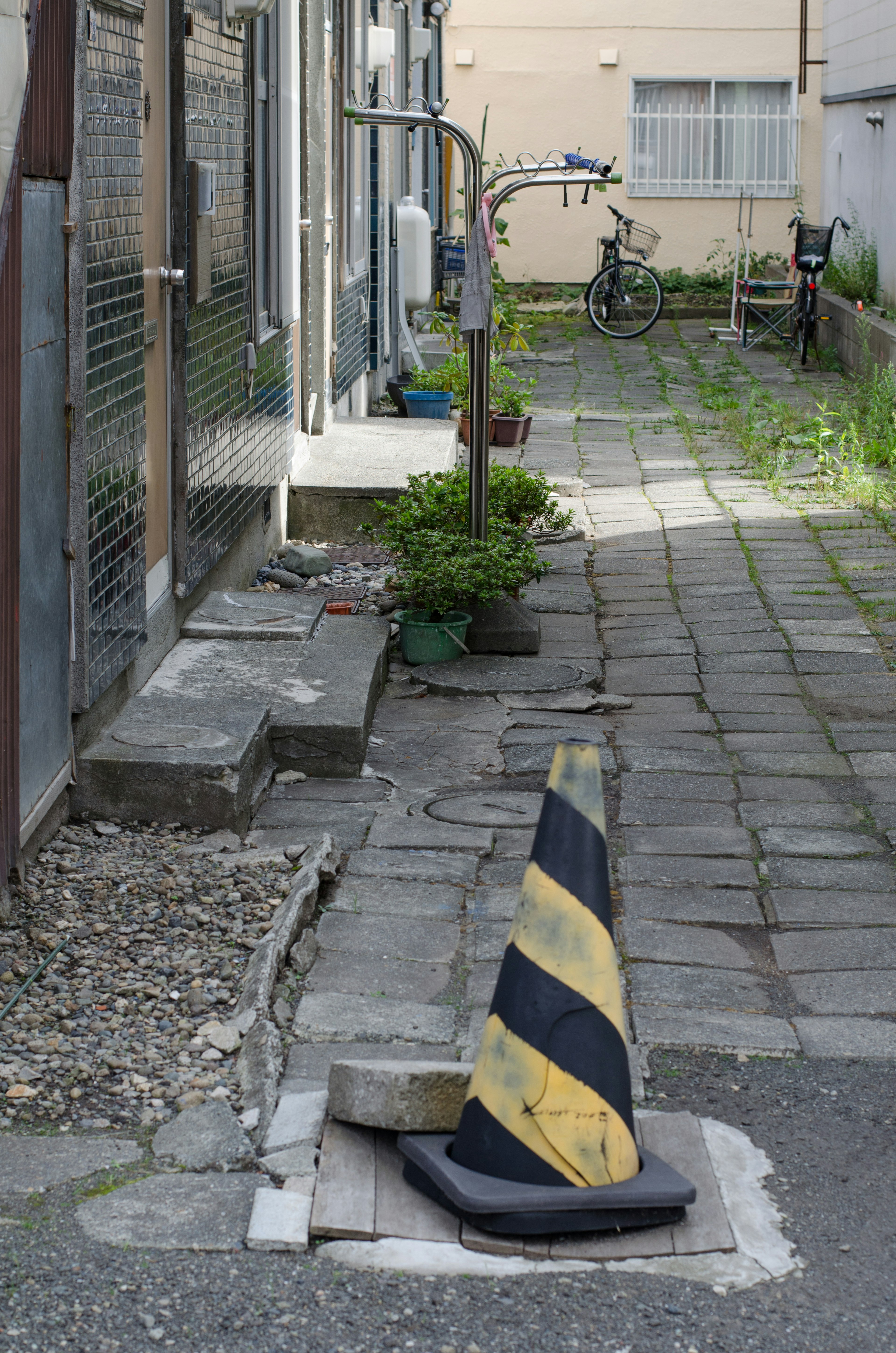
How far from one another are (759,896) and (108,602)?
2109 mm

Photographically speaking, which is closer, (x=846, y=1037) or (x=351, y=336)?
(x=846, y=1037)

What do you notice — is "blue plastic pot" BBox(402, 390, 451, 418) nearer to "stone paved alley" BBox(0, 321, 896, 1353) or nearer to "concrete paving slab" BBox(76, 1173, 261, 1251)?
"stone paved alley" BBox(0, 321, 896, 1353)

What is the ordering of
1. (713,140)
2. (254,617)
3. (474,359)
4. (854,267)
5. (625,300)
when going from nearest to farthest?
(254,617)
(474,359)
(854,267)
(625,300)
(713,140)

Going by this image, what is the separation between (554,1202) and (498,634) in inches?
Answer: 164

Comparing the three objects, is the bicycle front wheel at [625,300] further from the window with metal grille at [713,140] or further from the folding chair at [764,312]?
the window with metal grille at [713,140]

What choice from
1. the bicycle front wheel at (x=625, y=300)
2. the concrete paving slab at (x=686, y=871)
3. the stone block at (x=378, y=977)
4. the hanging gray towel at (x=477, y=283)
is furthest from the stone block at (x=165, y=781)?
the bicycle front wheel at (x=625, y=300)

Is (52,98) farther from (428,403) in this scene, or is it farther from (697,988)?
(428,403)

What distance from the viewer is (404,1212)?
2561 millimetres

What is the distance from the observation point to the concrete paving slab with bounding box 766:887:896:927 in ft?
12.9

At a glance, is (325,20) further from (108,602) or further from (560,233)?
(560,233)

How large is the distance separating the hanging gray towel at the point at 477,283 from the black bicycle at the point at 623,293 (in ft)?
35.3

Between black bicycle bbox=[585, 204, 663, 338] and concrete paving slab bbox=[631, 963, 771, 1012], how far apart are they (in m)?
14.0

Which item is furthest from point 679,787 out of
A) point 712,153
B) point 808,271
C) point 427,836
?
point 712,153

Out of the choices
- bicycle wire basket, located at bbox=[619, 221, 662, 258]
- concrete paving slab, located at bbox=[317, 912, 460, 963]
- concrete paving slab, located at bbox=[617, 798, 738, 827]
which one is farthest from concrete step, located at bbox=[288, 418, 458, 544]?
bicycle wire basket, located at bbox=[619, 221, 662, 258]
